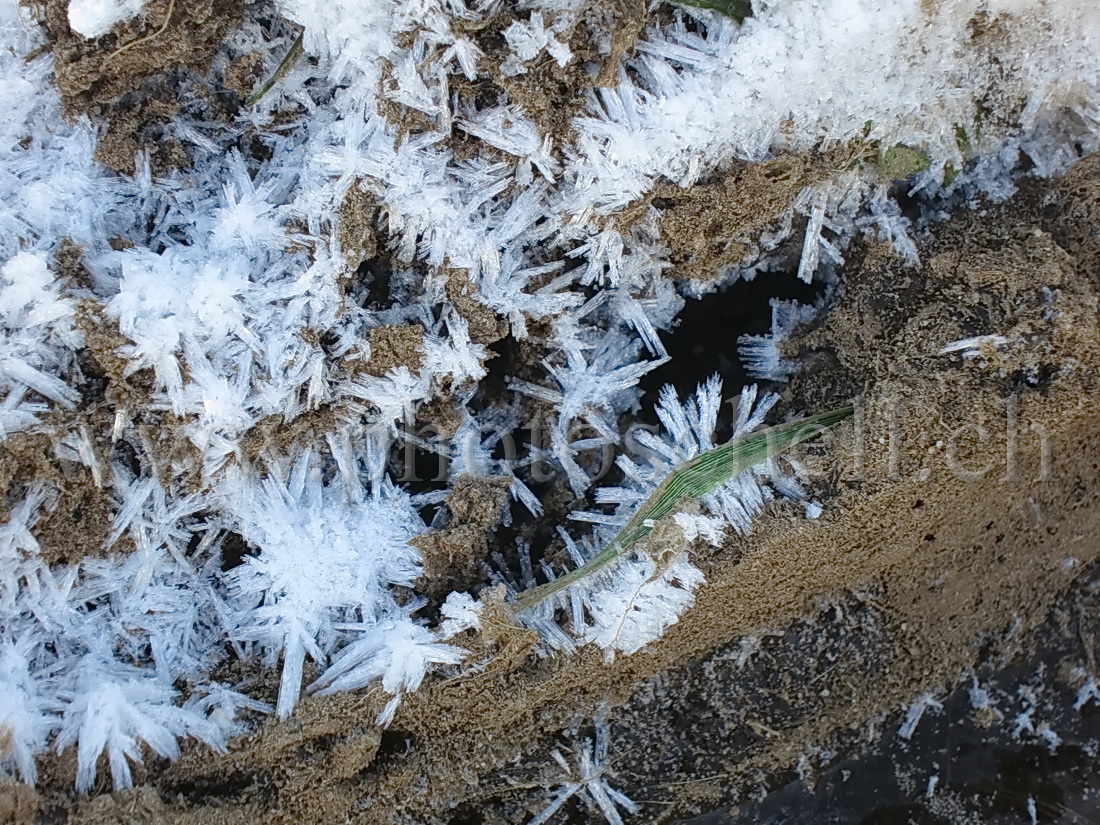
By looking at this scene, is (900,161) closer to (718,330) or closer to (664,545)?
(718,330)

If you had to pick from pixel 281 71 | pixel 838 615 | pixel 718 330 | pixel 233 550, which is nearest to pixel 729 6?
pixel 718 330

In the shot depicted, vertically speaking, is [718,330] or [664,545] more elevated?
[718,330]

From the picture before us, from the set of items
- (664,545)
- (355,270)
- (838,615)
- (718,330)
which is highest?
(355,270)

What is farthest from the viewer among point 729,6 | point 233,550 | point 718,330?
point 718,330

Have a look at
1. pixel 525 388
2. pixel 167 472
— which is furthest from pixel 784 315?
pixel 167 472

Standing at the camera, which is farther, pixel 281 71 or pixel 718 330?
pixel 718 330

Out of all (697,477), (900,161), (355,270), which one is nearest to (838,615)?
(697,477)

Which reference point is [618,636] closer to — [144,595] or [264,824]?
[264,824]

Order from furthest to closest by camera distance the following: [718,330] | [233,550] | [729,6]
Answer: [718,330], [233,550], [729,6]

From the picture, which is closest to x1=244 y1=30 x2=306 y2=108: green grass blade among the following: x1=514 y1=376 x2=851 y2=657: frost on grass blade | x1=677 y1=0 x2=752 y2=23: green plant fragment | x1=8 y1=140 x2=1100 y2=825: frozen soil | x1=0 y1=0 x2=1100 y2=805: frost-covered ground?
x1=0 y1=0 x2=1100 y2=805: frost-covered ground
